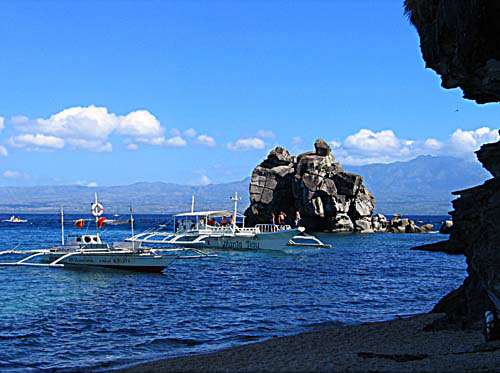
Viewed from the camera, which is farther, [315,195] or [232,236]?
[315,195]

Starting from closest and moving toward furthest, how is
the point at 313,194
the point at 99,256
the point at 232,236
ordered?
the point at 99,256
the point at 232,236
the point at 313,194

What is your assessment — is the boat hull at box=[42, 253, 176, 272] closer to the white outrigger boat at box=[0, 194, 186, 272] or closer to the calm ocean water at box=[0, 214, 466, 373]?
the white outrigger boat at box=[0, 194, 186, 272]

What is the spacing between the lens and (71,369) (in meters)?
18.5

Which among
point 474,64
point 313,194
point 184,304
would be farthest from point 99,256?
point 313,194

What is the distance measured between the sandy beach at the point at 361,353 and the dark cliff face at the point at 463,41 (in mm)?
7871

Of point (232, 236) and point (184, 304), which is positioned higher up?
point (232, 236)

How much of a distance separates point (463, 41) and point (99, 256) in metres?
36.5

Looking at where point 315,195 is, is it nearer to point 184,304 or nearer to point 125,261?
point 125,261

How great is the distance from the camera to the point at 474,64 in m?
16.9

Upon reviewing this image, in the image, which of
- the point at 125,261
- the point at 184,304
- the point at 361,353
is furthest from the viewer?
the point at 125,261

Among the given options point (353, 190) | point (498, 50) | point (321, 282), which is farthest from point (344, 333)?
point (353, 190)

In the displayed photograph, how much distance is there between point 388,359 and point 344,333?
21.0 ft

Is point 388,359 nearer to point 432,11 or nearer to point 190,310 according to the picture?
point 432,11

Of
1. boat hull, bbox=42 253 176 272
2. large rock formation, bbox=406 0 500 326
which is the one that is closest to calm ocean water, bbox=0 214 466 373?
boat hull, bbox=42 253 176 272
